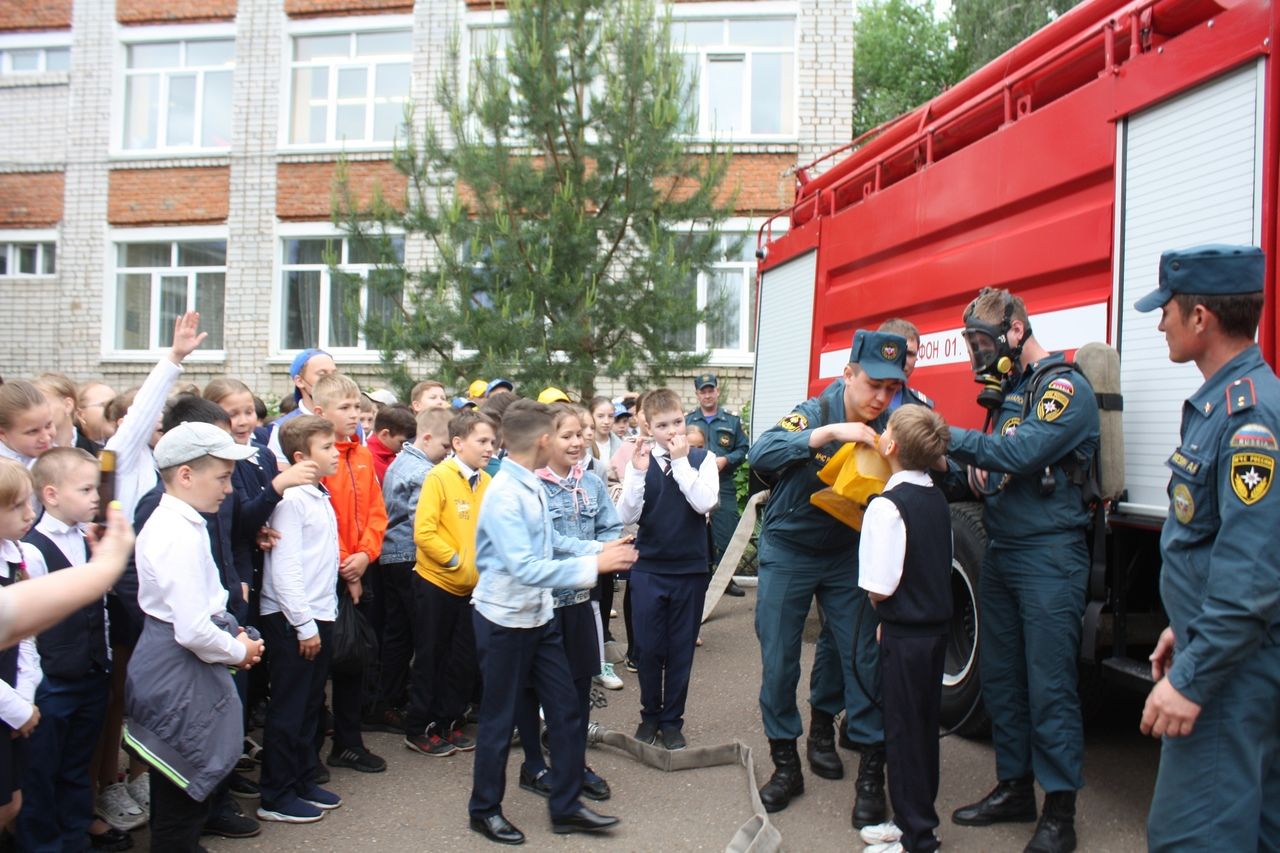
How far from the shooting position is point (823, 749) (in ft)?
15.7

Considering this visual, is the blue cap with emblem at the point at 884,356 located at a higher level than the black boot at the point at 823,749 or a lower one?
higher

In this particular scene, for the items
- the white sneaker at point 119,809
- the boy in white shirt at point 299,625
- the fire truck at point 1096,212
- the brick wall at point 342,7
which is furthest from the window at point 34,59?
the white sneaker at point 119,809

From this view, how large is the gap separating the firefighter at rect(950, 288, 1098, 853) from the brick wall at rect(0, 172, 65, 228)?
16220 mm

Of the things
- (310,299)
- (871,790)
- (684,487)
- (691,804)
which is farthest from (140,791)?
(310,299)

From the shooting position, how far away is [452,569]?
5.20 metres

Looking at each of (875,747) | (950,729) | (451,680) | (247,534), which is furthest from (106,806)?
(950,729)

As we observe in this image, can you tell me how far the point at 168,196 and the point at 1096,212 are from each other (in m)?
14.8

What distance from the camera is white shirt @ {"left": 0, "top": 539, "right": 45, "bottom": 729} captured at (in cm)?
304

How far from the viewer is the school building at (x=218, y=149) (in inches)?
576

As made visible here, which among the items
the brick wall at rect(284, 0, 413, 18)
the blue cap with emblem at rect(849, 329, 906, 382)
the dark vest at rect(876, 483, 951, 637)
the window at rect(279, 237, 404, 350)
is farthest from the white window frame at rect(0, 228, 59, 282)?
the dark vest at rect(876, 483, 951, 637)

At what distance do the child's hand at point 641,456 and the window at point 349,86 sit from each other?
38.5 feet

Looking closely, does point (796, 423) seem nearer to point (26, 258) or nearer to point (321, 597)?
point (321, 597)

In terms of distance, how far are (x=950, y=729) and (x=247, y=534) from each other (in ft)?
11.2

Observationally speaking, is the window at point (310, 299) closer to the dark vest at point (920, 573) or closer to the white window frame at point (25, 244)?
the white window frame at point (25, 244)
